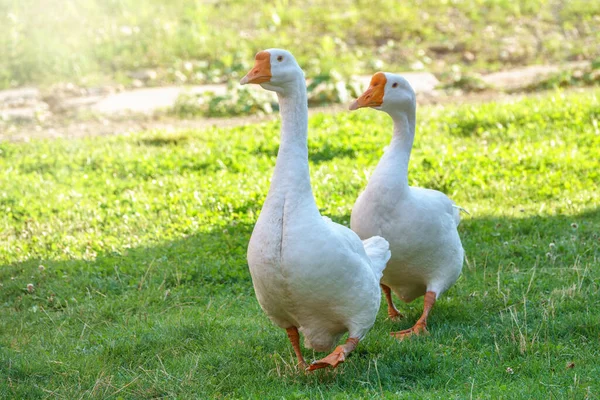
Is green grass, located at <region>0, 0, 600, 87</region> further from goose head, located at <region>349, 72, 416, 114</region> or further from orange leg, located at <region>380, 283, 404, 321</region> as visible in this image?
orange leg, located at <region>380, 283, 404, 321</region>

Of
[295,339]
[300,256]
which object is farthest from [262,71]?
[295,339]

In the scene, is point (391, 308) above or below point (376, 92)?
below

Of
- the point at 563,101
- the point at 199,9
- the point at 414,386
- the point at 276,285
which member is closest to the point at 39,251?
the point at 276,285

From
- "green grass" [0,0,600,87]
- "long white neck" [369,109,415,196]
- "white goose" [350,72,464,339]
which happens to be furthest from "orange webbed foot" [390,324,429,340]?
"green grass" [0,0,600,87]

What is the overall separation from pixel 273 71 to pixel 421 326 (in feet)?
5.99

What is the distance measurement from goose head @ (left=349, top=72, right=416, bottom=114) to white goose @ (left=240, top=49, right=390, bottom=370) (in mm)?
1044

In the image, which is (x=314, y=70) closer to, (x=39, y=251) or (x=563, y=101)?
(x=563, y=101)

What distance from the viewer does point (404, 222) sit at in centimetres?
511

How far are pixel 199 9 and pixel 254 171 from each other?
8.23 meters

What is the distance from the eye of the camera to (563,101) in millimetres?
10633

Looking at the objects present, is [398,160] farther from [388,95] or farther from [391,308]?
[391,308]

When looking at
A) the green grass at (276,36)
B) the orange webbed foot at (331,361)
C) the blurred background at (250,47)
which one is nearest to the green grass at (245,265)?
the orange webbed foot at (331,361)

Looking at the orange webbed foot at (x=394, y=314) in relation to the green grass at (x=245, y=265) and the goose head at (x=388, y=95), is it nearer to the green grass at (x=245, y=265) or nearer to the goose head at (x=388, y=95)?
the green grass at (x=245, y=265)

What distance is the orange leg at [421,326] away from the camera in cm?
499
